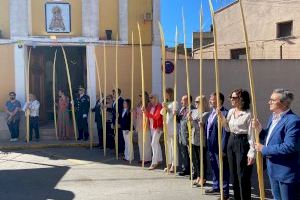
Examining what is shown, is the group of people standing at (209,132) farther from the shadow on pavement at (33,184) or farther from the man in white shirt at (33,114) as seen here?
the shadow on pavement at (33,184)

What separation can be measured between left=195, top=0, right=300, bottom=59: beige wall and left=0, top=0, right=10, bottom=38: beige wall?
10906 mm

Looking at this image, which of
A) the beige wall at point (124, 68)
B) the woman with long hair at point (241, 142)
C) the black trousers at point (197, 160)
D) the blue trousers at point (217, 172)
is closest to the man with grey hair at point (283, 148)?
the woman with long hair at point (241, 142)

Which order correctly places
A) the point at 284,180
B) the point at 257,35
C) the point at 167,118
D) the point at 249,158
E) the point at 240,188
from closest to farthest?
the point at 284,180, the point at 249,158, the point at 240,188, the point at 167,118, the point at 257,35

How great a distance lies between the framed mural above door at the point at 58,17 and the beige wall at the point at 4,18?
46.7 inches

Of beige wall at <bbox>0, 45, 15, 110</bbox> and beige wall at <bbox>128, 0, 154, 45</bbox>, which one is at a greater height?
beige wall at <bbox>128, 0, 154, 45</bbox>

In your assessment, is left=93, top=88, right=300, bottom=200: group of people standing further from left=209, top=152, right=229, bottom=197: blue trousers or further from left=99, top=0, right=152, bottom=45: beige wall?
left=99, top=0, right=152, bottom=45: beige wall

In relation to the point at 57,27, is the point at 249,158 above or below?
below

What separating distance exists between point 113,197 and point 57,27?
800cm

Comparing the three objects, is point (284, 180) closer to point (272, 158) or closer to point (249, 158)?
point (272, 158)

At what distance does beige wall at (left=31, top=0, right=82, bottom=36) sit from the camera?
13461 millimetres

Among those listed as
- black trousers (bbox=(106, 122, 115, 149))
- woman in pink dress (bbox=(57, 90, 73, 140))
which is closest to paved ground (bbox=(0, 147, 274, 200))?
black trousers (bbox=(106, 122, 115, 149))

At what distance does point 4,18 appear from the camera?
44.0 ft

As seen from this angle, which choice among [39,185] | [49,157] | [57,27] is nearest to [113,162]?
[49,157]

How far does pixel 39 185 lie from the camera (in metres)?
7.75
